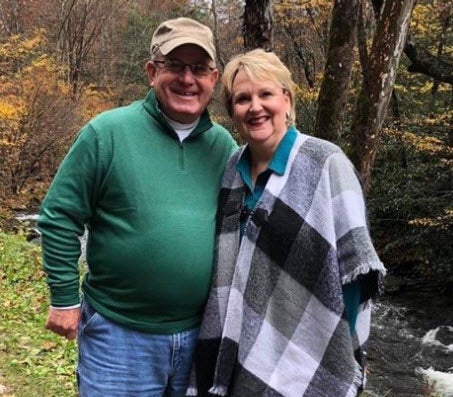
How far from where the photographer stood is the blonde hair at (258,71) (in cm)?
239

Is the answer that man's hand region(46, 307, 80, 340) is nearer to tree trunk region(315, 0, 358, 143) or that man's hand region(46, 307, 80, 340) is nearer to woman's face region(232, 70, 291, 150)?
woman's face region(232, 70, 291, 150)

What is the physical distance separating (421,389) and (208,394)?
19.5ft

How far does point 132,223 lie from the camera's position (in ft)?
7.64

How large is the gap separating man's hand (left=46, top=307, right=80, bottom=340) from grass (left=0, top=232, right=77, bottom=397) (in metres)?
2.55

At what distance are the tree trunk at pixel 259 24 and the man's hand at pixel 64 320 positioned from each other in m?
3.00

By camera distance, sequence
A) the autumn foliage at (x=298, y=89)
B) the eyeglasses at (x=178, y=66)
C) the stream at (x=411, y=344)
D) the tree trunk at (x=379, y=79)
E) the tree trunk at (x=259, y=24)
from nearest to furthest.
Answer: the eyeglasses at (x=178, y=66) → the tree trunk at (x=259, y=24) → the tree trunk at (x=379, y=79) → the stream at (x=411, y=344) → the autumn foliage at (x=298, y=89)

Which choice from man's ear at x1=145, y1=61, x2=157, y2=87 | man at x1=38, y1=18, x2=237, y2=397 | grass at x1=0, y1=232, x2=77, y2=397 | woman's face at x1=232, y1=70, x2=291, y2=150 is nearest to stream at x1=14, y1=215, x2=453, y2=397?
grass at x1=0, y1=232, x2=77, y2=397

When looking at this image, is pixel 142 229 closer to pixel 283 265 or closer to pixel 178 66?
pixel 283 265

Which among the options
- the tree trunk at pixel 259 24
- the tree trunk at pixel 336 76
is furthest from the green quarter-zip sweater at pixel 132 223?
the tree trunk at pixel 336 76

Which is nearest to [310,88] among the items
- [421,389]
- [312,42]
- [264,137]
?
[312,42]

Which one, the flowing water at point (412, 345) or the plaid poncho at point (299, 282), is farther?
the flowing water at point (412, 345)

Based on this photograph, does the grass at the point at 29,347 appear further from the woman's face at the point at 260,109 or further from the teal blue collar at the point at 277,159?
the woman's face at the point at 260,109

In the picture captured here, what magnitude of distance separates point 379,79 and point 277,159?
10.2 feet

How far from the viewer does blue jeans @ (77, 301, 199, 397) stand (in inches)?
95.6
